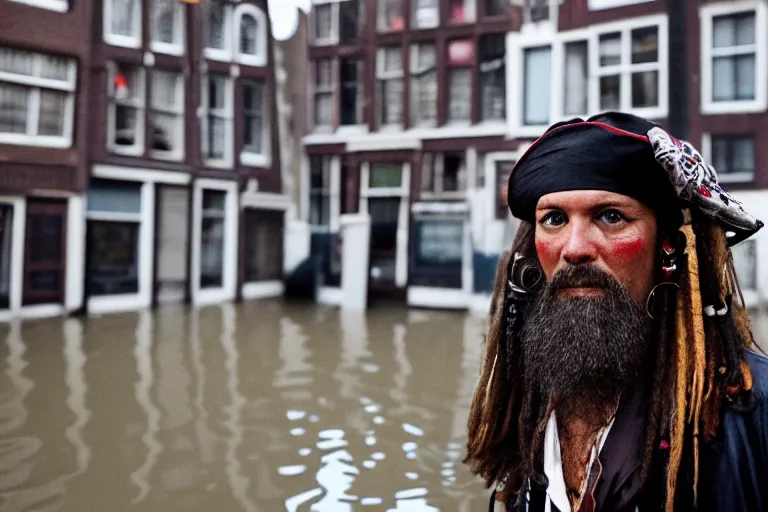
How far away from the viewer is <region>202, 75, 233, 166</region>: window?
7.97 meters

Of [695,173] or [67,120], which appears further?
Result: [67,120]

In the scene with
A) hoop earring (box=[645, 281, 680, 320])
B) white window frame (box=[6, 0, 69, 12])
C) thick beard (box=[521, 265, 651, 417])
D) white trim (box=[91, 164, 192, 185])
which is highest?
white window frame (box=[6, 0, 69, 12])

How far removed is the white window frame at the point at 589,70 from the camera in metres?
6.68

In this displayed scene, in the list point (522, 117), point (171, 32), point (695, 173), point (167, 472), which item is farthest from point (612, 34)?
point (695, 173)

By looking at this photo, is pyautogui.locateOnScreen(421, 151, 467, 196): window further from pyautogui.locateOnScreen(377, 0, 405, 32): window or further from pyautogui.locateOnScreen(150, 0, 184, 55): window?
pyautogui.locateOnScreen(150, 0, 184, 55): window

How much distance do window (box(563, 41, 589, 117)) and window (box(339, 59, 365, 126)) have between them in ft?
8.16

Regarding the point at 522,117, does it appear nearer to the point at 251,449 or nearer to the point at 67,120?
the point at 67,120

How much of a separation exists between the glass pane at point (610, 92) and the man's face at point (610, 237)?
6.30 meters

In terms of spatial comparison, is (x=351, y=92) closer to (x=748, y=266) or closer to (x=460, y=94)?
(x=460, y=94)

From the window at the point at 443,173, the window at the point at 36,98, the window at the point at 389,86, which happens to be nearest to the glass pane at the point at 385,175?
the window at the point at 443,173

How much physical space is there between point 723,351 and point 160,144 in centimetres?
745

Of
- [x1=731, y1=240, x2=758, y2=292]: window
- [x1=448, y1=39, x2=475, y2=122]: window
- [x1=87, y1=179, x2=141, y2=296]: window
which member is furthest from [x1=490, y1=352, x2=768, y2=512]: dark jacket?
[x1=448, y1=39, x2=475, y2=122]: window

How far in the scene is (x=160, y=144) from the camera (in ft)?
25.2

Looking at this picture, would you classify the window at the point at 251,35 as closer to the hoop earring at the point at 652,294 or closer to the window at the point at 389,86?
the window at the point at 389,86
